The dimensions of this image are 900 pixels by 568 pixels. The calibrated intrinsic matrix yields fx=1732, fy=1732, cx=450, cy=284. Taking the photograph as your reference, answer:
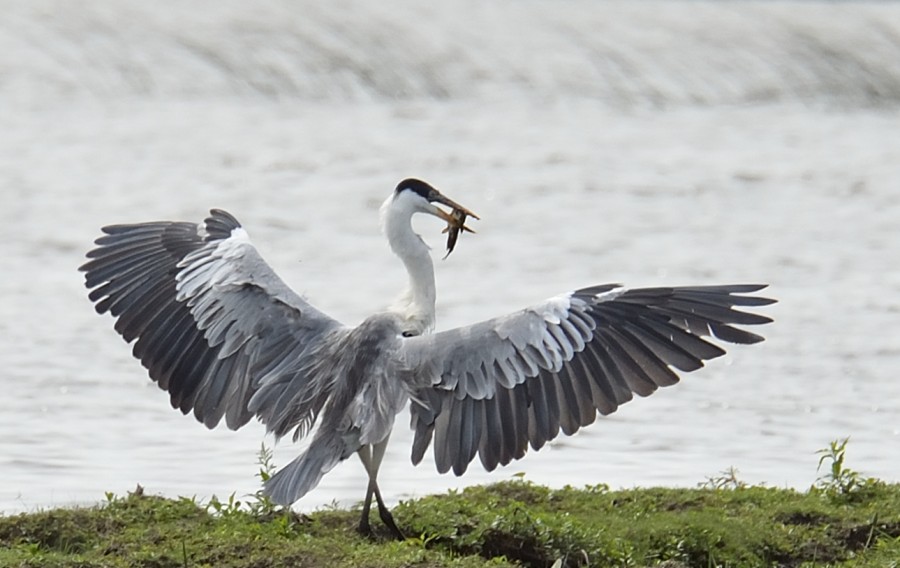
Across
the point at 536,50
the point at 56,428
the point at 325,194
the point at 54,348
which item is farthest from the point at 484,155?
the point at 56,428

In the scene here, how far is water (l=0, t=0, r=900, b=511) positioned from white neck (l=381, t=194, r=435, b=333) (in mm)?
1173

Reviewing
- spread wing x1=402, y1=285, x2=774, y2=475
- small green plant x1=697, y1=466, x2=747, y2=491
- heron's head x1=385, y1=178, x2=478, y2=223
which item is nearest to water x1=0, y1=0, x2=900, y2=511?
small green plant x1=697, y1=466, x2=747, y2=491

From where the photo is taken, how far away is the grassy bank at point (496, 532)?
6.42 m

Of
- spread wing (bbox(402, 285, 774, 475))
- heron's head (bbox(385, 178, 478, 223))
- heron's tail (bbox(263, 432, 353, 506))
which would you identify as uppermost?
heron's head (bbox(385, 178, 478, 223))

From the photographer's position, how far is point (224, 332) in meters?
7.59

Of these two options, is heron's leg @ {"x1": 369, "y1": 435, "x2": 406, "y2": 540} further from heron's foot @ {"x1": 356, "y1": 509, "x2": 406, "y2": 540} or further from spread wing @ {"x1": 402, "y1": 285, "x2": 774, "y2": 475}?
spread wing @ {"x1": 402, "y1": 285, "x2": 774, "y2": 475}

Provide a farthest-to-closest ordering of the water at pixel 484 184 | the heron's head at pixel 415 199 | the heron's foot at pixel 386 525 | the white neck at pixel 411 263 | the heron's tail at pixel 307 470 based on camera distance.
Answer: the water at pixel 484 184
the heron's head at pixel 415 199
the white neck at pixel 411 263
the heron's foot at pixel 386 525
the heron's tail at pixel 307 470

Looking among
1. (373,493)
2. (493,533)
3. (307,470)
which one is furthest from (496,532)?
(307,470)

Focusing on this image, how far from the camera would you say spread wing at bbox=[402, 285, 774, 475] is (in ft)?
22.5

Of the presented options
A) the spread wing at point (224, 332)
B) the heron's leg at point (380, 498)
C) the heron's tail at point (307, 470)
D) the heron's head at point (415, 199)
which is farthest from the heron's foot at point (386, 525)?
the heron's head at point (415, 199)

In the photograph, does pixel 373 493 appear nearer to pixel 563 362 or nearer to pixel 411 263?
pixel 563 362

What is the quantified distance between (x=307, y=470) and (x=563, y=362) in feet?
3.63

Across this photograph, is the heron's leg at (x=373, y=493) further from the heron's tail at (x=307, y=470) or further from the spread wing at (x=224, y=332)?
the spread wing at (x=224, y=332)

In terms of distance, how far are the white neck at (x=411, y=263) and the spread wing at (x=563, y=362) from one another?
85 cm
